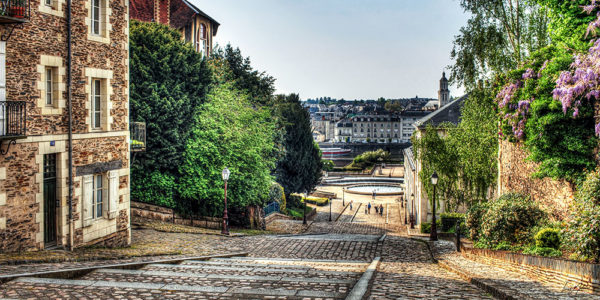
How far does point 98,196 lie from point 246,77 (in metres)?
30.8

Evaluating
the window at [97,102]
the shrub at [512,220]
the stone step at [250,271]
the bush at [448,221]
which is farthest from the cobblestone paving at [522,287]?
the bush at [448,221]

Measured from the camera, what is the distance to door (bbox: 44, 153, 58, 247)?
1337cm

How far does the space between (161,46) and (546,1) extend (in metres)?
17.7

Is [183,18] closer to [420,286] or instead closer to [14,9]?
[14,9]

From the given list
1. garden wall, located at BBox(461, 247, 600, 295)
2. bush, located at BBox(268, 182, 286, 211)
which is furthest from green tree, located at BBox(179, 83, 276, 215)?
garden wall, located at BBox(461, 247, 600, 295)

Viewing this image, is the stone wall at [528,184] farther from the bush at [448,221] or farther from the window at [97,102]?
the window at [97,102]

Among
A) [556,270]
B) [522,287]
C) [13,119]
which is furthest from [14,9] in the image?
[556,270]

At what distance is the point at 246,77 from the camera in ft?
148

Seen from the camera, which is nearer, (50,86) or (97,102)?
(50,86)

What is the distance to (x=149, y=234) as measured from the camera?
19016 mm

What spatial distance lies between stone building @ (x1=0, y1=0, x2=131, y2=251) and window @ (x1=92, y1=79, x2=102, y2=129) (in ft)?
0.10

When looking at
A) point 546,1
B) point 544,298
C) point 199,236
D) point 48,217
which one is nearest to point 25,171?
point 48,217

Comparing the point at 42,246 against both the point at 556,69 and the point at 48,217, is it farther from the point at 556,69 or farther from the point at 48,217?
the point at 556,69

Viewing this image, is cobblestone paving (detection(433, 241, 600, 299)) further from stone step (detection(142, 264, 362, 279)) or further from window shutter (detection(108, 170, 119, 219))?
window shutter (detection(108, 170, 119, 219))
